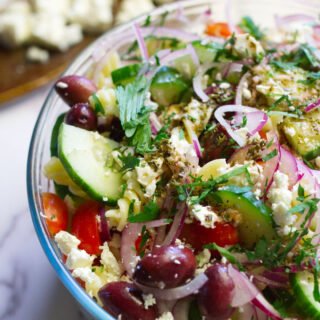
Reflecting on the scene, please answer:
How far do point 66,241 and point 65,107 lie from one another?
25.6 inches

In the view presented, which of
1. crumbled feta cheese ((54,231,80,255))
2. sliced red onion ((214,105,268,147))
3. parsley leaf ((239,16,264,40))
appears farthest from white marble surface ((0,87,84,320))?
parsley leaf ((239,16,264,40))

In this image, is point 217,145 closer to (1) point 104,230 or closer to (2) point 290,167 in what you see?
A: (2) point 290,167

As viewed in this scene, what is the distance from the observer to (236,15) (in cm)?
239

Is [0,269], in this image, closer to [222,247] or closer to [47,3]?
[222,247]

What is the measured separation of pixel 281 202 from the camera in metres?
1.32

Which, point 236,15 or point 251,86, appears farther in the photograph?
point 236,15

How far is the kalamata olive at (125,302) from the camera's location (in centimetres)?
127

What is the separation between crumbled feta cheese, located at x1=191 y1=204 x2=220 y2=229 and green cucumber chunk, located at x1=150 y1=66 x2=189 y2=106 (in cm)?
52

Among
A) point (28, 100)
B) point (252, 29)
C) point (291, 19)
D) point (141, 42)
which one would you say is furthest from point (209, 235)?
point (28, 100)

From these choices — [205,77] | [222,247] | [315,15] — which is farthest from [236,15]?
[222,247]

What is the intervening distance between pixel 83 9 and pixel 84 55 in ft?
2.71

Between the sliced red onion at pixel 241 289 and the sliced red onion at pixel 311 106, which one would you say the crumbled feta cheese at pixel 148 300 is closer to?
the sliced red onion at pixel 241 289

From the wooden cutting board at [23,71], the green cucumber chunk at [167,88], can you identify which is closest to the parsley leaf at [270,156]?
the green cucumber chunk at [167,88]

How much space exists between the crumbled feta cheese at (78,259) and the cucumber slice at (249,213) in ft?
1.14
